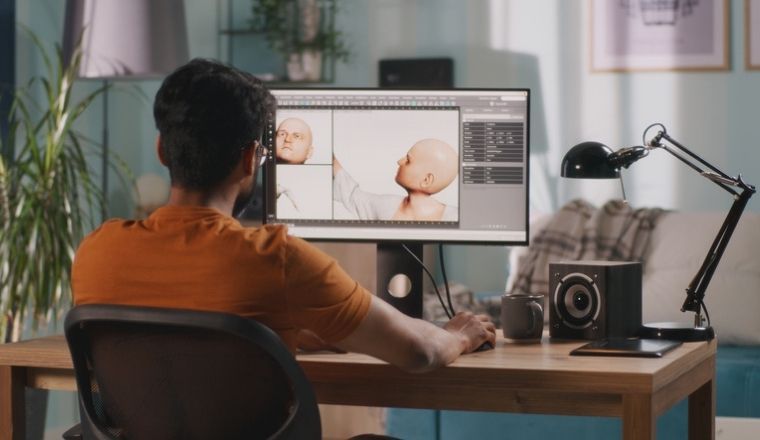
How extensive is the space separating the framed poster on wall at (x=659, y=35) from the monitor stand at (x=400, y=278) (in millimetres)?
2636

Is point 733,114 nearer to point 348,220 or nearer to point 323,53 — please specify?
point 323,53

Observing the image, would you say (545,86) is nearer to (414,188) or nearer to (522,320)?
(414,188)

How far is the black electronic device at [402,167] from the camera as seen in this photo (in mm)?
2465

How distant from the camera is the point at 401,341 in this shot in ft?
6.00

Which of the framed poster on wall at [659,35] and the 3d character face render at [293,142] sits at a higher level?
the framed poster on wall at [659,35]

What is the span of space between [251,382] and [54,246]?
264 cm

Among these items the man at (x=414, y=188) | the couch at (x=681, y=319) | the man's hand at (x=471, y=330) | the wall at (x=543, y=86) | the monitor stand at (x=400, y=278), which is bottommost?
the couch at (x=681, y=319)

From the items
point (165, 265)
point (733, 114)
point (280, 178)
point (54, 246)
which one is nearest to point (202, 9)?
point (54, 246)

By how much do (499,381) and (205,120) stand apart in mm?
607

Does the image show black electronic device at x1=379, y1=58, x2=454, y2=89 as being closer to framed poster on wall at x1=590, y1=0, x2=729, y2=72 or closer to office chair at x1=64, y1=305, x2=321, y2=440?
framed poster on wall at x1=590, y1=0, x2=729, y2=72

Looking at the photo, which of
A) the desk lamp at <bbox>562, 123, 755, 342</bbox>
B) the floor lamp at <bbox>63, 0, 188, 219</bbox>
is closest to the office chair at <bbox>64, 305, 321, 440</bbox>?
the desk lamp at <bbox>562, 123, 755, 342</bbox>

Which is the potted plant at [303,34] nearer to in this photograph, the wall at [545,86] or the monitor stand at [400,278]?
the wall at [545,86]

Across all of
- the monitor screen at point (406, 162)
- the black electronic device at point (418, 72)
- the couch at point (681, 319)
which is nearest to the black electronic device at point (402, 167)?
the monitor screen at point (406, 162)

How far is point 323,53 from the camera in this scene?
5.25 metres
